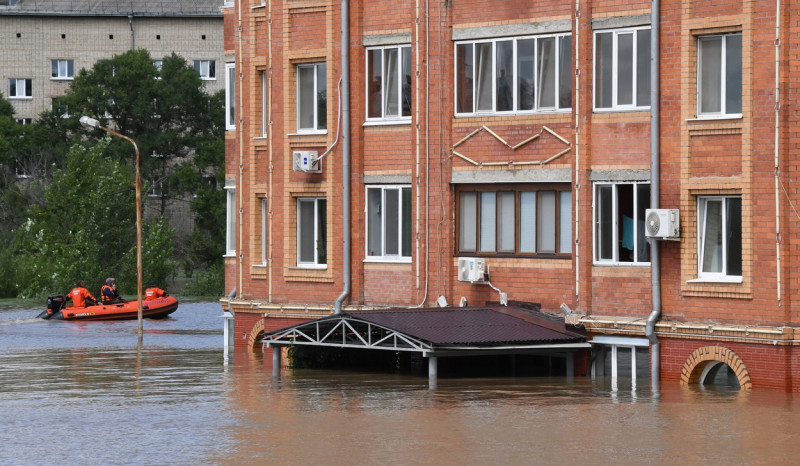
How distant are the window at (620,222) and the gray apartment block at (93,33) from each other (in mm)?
60937

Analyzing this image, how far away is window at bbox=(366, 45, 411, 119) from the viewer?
3325 cm

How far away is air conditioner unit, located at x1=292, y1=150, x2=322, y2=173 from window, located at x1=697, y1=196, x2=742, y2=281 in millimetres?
9136

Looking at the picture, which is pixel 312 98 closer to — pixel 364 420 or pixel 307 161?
pixel 307 161

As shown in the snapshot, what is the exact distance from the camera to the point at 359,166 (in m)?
33.8

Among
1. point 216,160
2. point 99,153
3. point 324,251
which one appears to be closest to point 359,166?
point 324,251

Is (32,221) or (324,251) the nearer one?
(324,251)

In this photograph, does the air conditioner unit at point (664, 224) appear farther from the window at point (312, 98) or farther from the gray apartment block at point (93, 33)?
the gray apartment block at point (93, 33)

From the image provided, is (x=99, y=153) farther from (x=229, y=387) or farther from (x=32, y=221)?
(x=229, y=387)

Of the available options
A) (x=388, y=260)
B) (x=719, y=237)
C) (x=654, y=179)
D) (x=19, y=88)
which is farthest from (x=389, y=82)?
(x=19, y=88)

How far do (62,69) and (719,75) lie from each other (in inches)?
2632

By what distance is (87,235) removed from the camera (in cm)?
7419

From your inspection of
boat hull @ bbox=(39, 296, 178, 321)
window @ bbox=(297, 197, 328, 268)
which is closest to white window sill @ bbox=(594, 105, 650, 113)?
window @ bbox=(297, 197, 328, 268)

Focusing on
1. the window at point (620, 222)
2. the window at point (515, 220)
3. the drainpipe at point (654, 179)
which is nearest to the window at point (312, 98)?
the window at point (515, 220)

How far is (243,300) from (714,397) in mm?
13725
